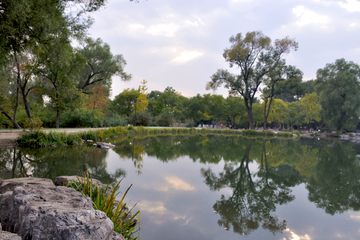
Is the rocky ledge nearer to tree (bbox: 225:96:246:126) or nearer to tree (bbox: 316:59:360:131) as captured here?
tree (bbox: 316:59:360:131)

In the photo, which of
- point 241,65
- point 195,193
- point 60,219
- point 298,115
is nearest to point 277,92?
point 241,65

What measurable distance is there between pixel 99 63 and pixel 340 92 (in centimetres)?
3010

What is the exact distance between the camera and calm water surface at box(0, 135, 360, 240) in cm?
311

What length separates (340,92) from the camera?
26656 mm

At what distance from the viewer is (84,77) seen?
2555 centimetres

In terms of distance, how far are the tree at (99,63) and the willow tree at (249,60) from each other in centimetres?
1167

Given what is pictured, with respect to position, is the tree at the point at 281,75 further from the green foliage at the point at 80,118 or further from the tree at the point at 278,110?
the green foliage at the point at 80,118

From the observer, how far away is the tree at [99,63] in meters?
24.3

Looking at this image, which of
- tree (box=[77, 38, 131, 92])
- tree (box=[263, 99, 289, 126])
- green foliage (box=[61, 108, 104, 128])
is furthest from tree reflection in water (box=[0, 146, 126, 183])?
tree (box=[263, 99, 289, 126])

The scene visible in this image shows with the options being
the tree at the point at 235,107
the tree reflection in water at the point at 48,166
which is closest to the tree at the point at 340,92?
the tree at the point at 235,107

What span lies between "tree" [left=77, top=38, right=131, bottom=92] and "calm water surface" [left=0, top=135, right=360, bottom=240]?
1800 cm

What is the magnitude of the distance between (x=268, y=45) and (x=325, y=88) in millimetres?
10539

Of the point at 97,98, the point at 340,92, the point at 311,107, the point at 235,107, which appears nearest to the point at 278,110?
the point at 311,107

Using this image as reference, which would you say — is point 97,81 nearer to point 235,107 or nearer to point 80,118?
point 80,118
